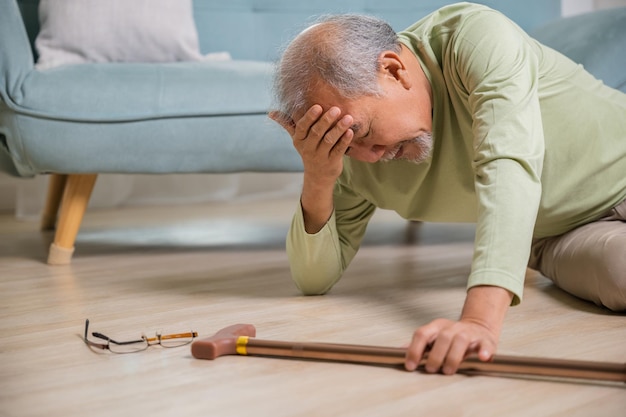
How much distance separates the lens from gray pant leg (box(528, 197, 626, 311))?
1377 mm

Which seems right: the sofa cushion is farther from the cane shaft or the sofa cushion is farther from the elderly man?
the cane shaft

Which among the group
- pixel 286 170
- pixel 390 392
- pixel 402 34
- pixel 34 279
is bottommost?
pixel 34 279

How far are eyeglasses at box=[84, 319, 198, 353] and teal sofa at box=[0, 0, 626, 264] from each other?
2.81ft

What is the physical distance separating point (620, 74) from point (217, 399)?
4.86ft

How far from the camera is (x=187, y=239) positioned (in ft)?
8.57

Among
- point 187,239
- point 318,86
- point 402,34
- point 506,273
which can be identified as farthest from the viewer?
point 187,239

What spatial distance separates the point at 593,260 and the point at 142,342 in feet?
2.50

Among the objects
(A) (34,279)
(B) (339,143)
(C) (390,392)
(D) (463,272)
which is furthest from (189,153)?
(C) (390,392)

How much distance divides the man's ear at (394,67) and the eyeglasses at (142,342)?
0.49 m

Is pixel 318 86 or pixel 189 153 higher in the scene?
pixel 318 86

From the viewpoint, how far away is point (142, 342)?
1267 millimetres

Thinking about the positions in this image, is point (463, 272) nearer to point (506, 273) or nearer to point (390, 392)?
point (506, 273)

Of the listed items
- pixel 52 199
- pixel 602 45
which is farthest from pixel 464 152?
pixel 52 199

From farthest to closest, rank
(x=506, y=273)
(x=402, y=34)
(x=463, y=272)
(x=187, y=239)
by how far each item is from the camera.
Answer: (x=187, y=239), (x=463, y=272), (x=402, y=34), (x=506, y=273)
